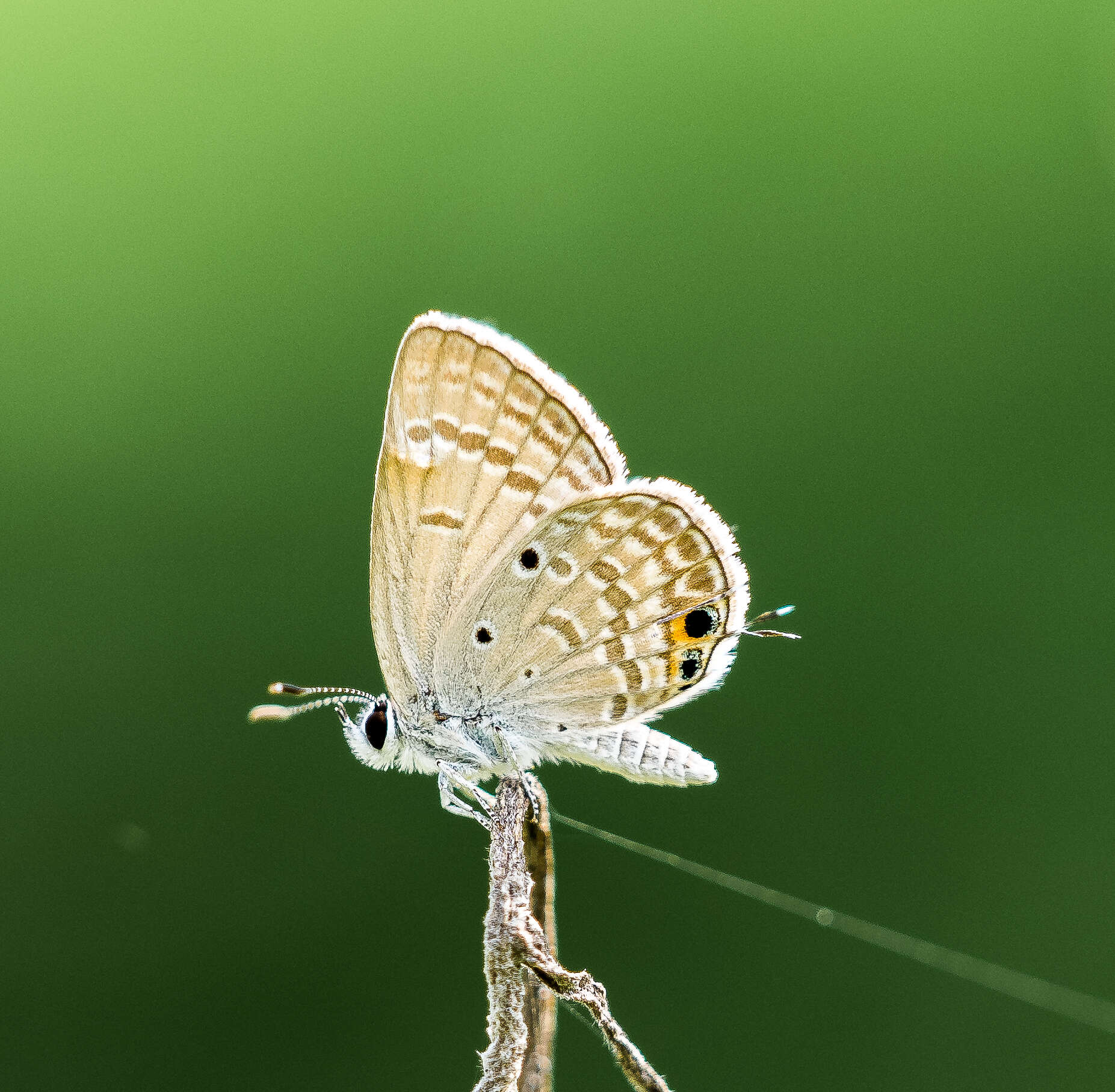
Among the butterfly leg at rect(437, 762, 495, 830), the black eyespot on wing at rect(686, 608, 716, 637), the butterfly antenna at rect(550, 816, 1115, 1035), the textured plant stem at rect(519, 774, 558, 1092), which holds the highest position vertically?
the black eyespot on wing at rect(686, 608, 716, 637)

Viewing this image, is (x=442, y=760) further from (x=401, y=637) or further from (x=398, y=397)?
(x=398, y=397)

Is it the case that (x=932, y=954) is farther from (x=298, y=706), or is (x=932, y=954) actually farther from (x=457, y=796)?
(x=298, y=706)

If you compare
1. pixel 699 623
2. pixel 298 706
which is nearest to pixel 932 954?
pixel 699 623

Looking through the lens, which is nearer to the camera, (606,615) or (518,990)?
(518,990)

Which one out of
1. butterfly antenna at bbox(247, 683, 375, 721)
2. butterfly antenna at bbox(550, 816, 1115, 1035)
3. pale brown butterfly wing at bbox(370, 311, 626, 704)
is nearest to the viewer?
pale brown butterfly wing at bbox(370, 311, 626, 704)

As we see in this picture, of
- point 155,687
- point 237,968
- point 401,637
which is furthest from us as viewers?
point 155,687

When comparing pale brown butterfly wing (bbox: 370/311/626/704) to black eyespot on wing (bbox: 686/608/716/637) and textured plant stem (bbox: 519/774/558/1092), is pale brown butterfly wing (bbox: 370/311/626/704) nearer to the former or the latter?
black eyespot on wing (bbox: 686/608/716/637)

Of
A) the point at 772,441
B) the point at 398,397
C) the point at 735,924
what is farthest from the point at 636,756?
the point at 772,441

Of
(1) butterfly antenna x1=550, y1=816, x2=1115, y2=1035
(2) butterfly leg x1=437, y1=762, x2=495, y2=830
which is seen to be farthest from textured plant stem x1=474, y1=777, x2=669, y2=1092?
(1) butterfly antenna x1=550, y1=816, x2=1115, y2=1035
